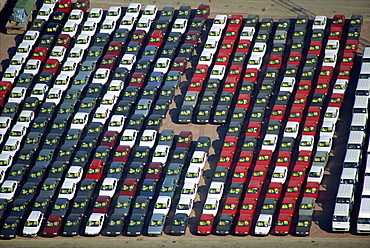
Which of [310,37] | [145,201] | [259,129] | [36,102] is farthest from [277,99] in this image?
[36,102]

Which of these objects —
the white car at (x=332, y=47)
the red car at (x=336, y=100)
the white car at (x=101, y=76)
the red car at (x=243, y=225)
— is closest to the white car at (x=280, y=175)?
the red car at (x=243, y=225)

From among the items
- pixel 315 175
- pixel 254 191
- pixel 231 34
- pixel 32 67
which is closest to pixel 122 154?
pixel 254 191

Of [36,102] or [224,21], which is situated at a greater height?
[224,21]

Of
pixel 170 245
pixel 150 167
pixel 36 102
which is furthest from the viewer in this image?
pixel 36 102

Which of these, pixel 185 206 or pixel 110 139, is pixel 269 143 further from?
pixel 110 139

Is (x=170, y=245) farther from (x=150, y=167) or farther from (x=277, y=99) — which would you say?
(x=277, y=99)

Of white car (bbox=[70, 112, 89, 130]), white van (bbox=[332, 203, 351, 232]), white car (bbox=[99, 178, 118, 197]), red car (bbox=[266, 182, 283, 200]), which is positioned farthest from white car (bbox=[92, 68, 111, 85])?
white van (bbox=[332, 203, 351, 232])
